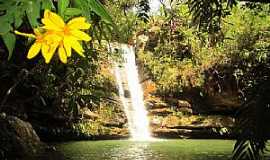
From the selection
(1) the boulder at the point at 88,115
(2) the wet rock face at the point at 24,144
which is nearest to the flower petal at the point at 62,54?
(2) the wet rock face at the point at 24,144

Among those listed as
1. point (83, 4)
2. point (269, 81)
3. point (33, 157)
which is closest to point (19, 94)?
point (33, 157)

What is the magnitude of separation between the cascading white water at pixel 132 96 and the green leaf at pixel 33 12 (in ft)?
47.5

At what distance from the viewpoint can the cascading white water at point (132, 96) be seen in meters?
15.8

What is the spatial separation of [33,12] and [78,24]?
47mm

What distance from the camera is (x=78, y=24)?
43 cm

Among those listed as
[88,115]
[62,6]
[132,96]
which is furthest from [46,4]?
[132,96]

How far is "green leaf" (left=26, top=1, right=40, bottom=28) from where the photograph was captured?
0.43 meters

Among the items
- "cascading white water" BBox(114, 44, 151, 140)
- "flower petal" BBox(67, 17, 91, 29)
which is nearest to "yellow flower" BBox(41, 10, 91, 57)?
"flower petal" BBox(67, 17, 91, 29)

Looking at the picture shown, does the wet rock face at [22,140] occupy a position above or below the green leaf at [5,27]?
below

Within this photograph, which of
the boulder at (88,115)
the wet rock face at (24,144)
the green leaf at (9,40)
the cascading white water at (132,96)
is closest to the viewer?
the green leaf at (9,40)

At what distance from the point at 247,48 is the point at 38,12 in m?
16.3

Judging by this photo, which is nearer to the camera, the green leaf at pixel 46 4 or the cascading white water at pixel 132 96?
the green leaf at pixel 46 4

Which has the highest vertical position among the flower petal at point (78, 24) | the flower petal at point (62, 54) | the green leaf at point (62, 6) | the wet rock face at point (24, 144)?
the green leaf at point (62, 6)

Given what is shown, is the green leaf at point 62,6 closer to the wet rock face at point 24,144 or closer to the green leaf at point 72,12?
the green leaf at point 72,12
